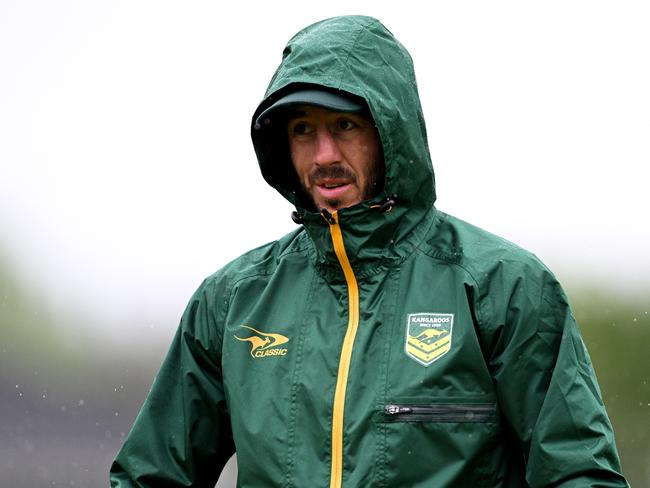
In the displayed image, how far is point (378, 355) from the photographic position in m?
3.48

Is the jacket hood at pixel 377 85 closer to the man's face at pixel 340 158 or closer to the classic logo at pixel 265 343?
the man's face at pixel 340 158

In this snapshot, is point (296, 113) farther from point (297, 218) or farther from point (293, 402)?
point (293, 402)

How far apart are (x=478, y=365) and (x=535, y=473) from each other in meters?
0.31

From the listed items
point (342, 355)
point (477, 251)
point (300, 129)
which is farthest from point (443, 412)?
point (300, 129)

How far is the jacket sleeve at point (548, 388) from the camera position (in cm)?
329

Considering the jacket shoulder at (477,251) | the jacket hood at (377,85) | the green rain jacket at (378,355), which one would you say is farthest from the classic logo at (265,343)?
the jacket shoulder at (477,251)

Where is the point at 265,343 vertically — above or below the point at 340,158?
below

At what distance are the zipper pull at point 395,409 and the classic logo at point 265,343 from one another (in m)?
0.36

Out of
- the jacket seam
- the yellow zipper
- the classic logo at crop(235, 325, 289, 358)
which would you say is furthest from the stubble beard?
the classic logo at crop(235, 325, 289, 358)

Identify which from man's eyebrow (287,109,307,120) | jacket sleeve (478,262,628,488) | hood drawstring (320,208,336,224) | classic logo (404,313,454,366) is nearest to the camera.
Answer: jacket sleeve (478,262,628,488)

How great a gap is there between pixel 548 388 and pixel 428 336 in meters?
→ 0.34

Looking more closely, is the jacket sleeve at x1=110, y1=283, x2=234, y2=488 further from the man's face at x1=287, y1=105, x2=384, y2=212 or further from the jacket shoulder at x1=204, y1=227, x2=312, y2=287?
the man's face at x1=287, y1=105, x2=384, y2=212

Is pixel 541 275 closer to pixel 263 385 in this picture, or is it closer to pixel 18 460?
pixel 263 385

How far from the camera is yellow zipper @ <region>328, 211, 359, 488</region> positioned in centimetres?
338
